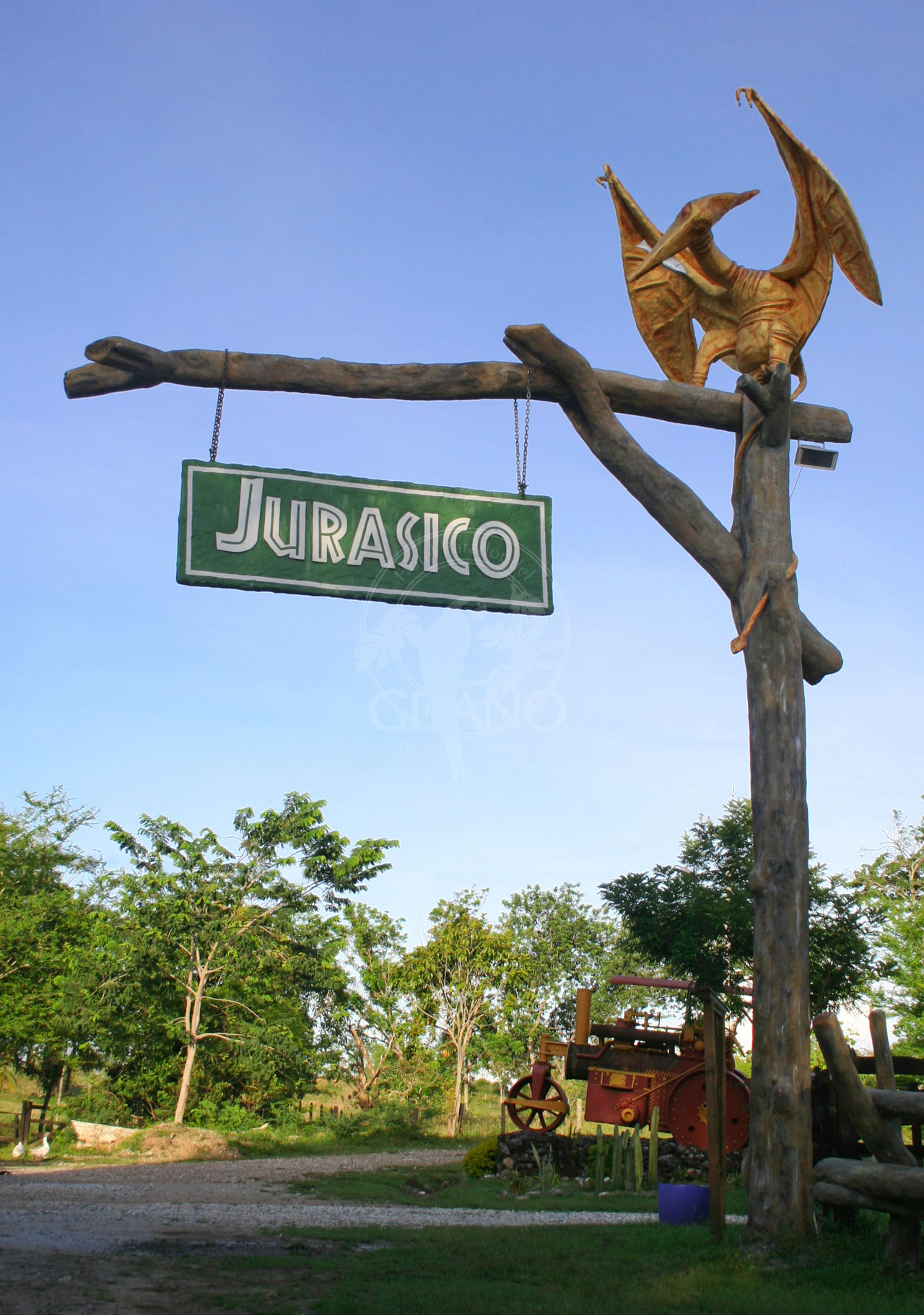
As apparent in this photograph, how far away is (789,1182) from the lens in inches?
210

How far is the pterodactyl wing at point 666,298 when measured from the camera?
22.6 feet

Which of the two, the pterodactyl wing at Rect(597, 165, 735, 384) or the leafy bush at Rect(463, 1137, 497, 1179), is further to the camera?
the leafy bush at Rect(463, 1137, 497, 1179)

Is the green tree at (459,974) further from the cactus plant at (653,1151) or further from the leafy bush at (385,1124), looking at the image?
the cactus plant at (653,1151)

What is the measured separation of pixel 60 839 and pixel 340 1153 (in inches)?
593

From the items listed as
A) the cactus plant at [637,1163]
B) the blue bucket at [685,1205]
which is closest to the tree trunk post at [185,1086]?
the cactus plant at [637,1163]

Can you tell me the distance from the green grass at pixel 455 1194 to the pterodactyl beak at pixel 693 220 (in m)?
7.91

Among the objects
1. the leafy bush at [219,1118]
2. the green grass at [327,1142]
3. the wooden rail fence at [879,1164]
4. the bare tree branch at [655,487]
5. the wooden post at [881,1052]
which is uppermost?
the bare tree branch at [655,487]

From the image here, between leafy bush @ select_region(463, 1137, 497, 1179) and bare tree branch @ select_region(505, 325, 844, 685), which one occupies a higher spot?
bare tree branch @ select_region(505, 325, 844, 685)

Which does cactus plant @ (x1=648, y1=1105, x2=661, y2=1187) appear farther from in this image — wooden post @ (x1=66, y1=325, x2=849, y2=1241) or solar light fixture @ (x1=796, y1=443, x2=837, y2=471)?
solar light fixture @ (x1=796, y1=443, x2=837, y2=471)

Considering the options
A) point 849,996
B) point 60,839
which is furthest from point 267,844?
point 849,996

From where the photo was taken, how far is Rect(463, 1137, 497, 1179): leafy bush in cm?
1384

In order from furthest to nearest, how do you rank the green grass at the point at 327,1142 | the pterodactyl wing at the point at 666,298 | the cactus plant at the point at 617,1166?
the green grass at the point at 327,1142 < the cactus plant at the point at 617,1166 < the pterodactyl wing at the point at 666,298

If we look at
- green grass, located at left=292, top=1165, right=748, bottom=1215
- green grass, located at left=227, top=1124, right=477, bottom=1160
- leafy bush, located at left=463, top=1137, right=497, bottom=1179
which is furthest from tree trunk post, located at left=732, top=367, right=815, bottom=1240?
green grass, located at left=227, top=1124, right=477, bottom=1160

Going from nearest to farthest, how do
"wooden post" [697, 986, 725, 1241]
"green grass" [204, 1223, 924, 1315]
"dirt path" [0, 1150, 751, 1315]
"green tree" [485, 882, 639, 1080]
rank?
"green grass" [204, 1223, 924, 1315] → "dirt path" [0, 1150, 751, 1315] → "wooden post" [697, 986, 725, 1241] → "green tree" [485, 882, 639, 1080]
